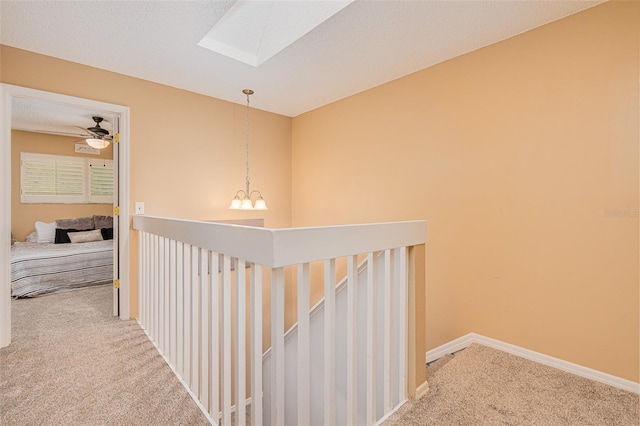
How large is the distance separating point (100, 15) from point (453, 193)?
2.66 meters

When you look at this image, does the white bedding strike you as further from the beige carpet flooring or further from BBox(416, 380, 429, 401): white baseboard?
BBox(416, 380, 429, 401): white baseboard

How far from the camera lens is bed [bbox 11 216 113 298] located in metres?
3.47

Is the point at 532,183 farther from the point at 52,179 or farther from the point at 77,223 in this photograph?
the point at 52,179

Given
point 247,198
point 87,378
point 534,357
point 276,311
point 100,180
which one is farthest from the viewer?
point 100,180

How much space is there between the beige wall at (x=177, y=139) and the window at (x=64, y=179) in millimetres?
3905

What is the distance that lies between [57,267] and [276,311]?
13.2ft

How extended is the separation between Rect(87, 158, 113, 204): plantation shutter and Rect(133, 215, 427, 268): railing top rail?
540 centimetres

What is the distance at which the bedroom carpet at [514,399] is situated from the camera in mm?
1412

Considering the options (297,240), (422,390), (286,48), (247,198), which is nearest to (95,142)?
(247,198)

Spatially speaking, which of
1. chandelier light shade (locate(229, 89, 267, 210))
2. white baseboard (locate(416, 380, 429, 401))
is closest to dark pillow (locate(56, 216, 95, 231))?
chandelier light shade (locate(229, 89, 267, 210))

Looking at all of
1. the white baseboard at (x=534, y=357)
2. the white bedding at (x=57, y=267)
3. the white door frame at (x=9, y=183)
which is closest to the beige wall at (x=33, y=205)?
the white bedding at (x=57, y=267)


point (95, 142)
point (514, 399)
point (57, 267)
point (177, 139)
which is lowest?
point (514, 399)

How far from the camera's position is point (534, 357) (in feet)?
6.50

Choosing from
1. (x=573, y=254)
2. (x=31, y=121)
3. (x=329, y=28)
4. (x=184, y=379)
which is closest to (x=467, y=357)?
(x=573, y=254)
